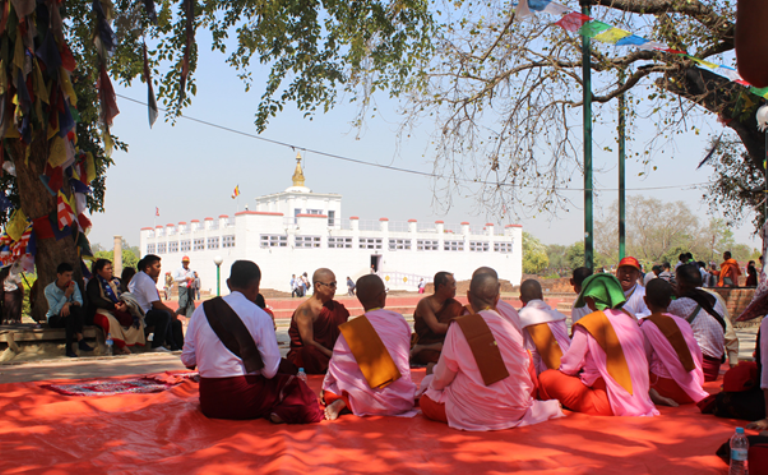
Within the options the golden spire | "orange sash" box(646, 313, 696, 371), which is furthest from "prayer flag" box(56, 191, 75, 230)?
the golden spire

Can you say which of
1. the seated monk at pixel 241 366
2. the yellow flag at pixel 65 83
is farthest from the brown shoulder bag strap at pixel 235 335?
the yellow flag at pixel 65 83

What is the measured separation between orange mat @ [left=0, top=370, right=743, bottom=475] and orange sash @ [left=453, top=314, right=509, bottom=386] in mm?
408

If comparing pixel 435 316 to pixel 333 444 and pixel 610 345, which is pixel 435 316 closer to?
pixel 610 345

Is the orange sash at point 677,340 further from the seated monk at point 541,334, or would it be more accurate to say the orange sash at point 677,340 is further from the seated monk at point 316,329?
the seated monk at point 316,329

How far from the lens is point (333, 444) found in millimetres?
3586

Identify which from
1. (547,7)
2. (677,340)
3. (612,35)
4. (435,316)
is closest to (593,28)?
(612,35)

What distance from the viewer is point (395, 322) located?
14.5 ft

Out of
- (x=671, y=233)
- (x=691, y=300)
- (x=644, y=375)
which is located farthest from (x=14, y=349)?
(x=671, y=233)

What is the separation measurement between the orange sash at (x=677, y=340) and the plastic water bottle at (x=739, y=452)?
181 cm

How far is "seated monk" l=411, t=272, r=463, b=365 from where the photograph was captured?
609 cm

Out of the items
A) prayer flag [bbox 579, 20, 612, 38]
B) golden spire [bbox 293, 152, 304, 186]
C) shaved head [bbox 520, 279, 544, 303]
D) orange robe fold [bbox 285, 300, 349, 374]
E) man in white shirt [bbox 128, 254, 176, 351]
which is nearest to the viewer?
shaved head [bbox 520, 279, 544, 303]

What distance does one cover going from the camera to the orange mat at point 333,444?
314 cm

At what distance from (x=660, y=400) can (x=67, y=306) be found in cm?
636

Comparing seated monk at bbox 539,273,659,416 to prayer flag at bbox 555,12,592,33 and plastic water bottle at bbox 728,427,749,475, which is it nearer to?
plastic water bottle at bbox 728,427,749,475
